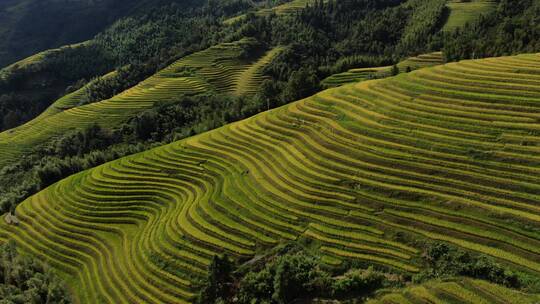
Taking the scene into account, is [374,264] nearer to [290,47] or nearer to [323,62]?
[323,62]

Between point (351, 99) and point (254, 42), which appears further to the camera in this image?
point (254, 42)

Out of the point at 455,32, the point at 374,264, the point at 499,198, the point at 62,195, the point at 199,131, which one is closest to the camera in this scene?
the point at 374,264

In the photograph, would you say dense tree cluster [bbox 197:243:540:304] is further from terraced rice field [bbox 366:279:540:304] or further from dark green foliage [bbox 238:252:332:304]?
terraced rice field [bbox 366:279:540:304]

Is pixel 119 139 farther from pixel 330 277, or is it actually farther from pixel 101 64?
pixel 101 64

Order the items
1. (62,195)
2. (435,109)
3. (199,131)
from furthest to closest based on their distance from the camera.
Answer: (199,131), (62,195), (435,109)

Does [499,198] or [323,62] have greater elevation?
[323,62]

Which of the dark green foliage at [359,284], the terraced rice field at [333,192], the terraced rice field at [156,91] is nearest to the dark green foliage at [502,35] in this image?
the terraced rice field at [333,192]

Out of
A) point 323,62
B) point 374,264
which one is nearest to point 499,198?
point 374,264
